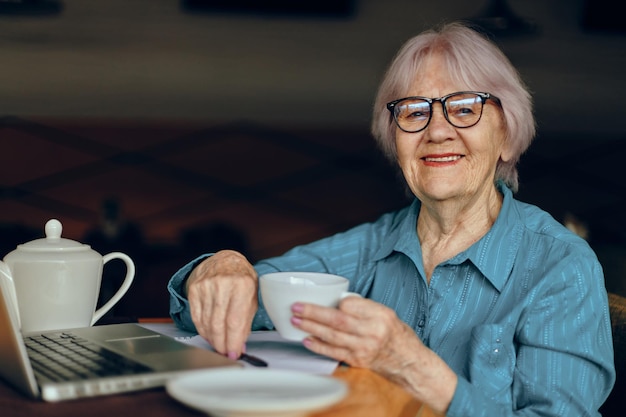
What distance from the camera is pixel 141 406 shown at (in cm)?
92

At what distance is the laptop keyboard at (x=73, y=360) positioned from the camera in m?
0.98

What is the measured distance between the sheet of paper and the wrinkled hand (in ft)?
0.17

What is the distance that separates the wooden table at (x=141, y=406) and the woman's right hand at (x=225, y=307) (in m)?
0.21

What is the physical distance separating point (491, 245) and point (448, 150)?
227 mm

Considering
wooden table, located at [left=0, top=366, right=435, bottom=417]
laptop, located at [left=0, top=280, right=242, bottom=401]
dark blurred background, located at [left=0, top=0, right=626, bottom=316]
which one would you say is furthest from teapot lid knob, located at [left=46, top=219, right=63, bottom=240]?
dark blurred background, located at [left=0, top=0, right=626, bottom=316]

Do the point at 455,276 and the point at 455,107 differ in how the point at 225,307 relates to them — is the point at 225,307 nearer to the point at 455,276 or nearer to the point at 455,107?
the point at 455,276

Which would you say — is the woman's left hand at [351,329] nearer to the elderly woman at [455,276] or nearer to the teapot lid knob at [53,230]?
the elderly woman at [455,276]

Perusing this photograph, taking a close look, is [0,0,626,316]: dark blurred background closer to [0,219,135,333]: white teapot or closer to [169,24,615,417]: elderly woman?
[169,24,615,417]: elderly woman

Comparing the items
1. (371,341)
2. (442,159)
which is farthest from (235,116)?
(371,341)

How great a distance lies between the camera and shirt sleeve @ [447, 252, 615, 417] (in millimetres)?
1304

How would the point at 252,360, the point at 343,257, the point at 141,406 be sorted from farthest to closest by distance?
the point at 343,257 < the point at 252,360 < the point at 141,406

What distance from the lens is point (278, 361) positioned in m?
1.20

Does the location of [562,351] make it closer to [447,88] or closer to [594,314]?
[594,314]

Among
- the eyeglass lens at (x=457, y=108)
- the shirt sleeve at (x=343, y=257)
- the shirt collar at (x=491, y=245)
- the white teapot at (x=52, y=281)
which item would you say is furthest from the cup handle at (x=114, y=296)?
the eyeglass lens at (x=457, y=108)
